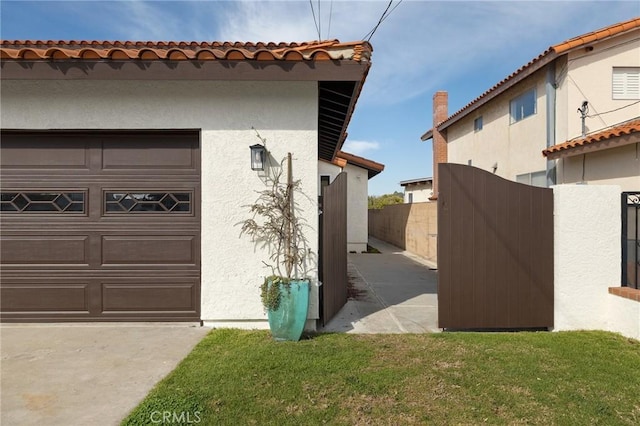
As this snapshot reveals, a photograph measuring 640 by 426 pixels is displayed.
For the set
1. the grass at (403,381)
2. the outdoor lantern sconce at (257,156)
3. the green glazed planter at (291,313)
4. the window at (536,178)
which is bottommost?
the grass at (403,381)

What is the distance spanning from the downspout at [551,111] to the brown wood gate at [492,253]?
19.1 ft

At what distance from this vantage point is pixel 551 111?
32.2 feet

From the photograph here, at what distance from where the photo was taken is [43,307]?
4996 mm

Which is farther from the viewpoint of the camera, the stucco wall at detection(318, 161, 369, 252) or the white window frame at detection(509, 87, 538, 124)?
the stucco wall at detection(318, 161, 369, 252)

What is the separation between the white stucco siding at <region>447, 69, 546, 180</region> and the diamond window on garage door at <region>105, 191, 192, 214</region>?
32.9 ft

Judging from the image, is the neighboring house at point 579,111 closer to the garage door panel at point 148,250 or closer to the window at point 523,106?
the window at point 523,106

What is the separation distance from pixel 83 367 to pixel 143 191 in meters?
2.34

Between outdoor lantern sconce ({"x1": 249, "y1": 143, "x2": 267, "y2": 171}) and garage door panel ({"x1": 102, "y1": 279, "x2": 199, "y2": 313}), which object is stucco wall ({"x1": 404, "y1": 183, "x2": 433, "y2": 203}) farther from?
garage door panel ({"x1": 102, "y1": 279, "x2": 199, "y2": 313})

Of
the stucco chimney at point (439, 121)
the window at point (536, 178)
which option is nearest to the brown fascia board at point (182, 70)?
the window at point (536, 178)

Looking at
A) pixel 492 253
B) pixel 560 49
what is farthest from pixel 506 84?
pixel 492 253

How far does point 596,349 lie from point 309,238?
3.74 metres

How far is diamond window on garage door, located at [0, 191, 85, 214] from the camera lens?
16.5 feet

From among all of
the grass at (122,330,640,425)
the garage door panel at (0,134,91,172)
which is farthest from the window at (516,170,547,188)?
the garage door panel at (0,134,91,172)

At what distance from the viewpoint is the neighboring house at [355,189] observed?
14812mm
